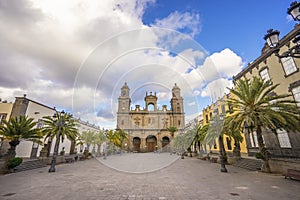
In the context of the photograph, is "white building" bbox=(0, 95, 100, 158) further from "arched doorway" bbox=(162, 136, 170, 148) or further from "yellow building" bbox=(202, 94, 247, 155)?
"arched doorway" bbox=(162, 136, 170, 148)

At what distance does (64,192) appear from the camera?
638cm

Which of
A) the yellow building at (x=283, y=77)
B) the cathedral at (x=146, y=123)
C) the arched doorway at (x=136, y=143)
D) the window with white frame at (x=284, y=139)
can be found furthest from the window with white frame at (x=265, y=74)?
the arched doorway at (x=136, y=143)

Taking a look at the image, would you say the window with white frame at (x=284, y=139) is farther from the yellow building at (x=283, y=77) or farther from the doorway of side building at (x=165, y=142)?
the doorway of side building at (x=165, y=142)

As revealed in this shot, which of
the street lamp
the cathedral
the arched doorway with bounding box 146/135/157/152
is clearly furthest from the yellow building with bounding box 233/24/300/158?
the arched doorway with bounding box 146/135/157/152

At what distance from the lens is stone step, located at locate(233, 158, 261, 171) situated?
11.9 metres

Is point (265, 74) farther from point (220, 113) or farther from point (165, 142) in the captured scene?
point (165, 142)

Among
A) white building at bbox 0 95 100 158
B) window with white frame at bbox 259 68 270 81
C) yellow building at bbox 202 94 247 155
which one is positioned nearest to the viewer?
window with white frame at bbox 259 68 270 81

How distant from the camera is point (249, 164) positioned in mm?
12922

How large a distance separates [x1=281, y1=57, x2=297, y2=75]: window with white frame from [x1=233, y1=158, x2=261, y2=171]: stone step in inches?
327

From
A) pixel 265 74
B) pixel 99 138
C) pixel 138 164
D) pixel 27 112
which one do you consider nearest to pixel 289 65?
pixel 265 74

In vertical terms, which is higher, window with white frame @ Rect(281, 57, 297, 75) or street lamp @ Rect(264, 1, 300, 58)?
window with white frame @ Rect(281, 57, 297, 75)

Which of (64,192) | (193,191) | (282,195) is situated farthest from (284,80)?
(64,192)

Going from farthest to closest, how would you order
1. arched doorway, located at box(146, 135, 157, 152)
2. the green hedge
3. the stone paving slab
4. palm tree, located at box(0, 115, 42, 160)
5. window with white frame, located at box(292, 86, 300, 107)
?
arched doorway, located at box(146, 135, 157, 152)
the stone paving slab
window with white frame, located at box(292, 86, 300, 107)
palm tree, located at box(0, 115, 42, 160)
the green hedge

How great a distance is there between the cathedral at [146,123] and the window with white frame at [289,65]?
35.9m
